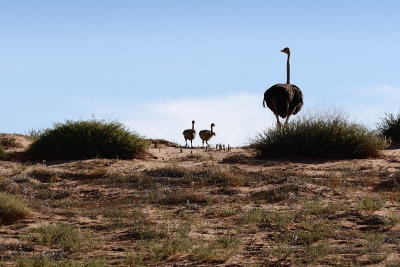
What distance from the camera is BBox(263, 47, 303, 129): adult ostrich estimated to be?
2005 cm

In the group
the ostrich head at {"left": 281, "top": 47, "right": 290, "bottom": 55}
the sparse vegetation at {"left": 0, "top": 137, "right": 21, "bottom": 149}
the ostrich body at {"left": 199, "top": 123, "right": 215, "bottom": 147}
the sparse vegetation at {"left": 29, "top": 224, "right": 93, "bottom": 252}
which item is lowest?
the sparse vegetation at {"left": 29, "top": 224, "right": 93, "bottom": 252}

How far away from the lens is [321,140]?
54.7ft

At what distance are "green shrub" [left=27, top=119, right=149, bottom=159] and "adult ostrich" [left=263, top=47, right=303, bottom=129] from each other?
4.30 m

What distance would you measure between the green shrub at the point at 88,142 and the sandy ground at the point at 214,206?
63cm

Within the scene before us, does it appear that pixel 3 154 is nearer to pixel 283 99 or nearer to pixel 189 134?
pixel 189 134

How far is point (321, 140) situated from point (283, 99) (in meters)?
3.63

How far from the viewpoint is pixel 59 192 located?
12.9m

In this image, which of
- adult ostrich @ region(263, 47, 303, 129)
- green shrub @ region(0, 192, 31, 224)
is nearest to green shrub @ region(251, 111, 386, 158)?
adult ostrich @ region(263, 47, 303, 129)

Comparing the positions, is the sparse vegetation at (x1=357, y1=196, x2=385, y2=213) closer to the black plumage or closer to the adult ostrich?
the adult ostrich

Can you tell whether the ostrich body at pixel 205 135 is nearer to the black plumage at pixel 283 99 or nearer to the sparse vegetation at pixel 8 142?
the black plumage at pixel 283 99

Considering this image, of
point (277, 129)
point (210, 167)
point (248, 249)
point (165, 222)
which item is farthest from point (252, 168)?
point (248, 249)

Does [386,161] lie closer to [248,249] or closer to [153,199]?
[153,199]

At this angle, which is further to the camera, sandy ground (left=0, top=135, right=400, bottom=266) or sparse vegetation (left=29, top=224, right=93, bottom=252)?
sparse vegetation (left=29, top=224, right=93, bottom=252)

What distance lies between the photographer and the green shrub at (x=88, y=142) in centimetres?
1766
